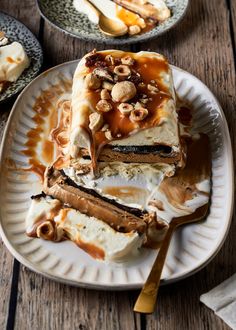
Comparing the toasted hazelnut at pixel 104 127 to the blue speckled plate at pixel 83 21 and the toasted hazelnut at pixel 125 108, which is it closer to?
the toasted hazelnut at pixel 125 108

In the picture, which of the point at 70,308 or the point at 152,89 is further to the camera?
the point at 152,89

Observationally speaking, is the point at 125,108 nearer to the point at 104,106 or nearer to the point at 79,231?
the point at 104,106

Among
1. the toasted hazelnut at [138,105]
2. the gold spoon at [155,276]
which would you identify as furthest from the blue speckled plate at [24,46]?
the gold spoon at [155,276]

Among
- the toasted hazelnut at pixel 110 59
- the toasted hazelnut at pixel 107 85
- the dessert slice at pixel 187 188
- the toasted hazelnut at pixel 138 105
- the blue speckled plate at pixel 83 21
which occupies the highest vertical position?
the toasted hazelnut at pixel 110 59

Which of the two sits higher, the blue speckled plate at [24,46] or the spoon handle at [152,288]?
the blue speckled plate at [24,46]

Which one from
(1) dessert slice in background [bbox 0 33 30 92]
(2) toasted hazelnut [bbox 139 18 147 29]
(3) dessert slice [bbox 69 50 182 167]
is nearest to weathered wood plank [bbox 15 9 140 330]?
(3) dessert slice [bbox 69 50 182 167]

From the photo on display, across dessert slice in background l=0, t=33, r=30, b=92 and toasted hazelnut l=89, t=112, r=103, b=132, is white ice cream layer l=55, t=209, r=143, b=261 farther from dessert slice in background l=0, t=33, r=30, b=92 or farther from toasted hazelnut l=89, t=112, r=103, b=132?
dessert slice in background l=0, t=33, r=30, b=92

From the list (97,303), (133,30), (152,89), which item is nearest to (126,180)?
(152,89)
